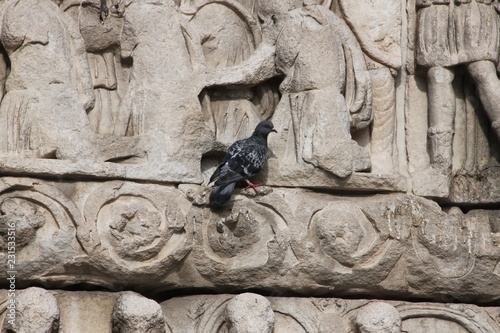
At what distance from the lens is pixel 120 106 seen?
7828mm

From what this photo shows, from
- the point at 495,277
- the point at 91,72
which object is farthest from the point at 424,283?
the point at 91,72

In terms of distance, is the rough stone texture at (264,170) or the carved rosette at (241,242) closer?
the rough stone texture at (264,170)

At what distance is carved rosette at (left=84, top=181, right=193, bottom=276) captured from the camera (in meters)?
7.38

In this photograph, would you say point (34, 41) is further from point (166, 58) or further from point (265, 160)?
point (265, 160)

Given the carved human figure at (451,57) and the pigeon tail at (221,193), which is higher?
the carved human figure at (451,57)

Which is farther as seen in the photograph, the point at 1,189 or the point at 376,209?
the point at 376,209

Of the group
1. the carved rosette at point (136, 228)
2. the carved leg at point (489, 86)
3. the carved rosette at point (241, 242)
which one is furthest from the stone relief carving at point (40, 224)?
the carved leg at point (489, 86)

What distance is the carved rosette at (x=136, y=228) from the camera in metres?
7.38

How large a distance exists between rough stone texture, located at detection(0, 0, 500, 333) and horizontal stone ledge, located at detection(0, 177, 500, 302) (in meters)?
0.01

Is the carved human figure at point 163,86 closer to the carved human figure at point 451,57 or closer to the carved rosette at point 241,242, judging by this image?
the carved rosette at point 241,242

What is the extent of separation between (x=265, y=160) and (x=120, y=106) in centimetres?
97

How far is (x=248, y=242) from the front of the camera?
7656mm

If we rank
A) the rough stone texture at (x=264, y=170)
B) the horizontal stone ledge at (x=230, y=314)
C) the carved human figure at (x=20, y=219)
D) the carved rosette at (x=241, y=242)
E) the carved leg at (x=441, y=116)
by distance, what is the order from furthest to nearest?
the carved leg at (x=441, y=116) → the carved rosette at (x=241, y=242) → the rough stone texture at (x=264, y=170) → the horizontal stone ledge at (x=230, y=314) → the carved human figure at (x=20, y=219)

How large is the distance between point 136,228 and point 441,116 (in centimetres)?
214
